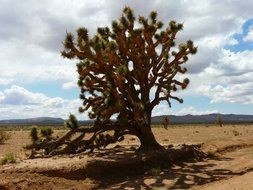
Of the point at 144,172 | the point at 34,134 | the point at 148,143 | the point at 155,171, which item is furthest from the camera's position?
the point at 148,143

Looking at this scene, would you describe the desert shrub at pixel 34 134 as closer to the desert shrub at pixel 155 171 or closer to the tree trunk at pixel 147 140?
the tree trunk at pixel 147 140

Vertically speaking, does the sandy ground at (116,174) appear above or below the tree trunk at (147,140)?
below

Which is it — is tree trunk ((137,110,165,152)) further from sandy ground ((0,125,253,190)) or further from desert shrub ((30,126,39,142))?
desert shrub ((30,126,39,142))

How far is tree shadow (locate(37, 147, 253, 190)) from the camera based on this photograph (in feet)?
41.5

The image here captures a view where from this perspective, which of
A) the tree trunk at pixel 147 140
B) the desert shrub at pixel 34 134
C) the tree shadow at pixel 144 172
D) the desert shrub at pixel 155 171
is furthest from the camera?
the tree trunk at pixel 147 140

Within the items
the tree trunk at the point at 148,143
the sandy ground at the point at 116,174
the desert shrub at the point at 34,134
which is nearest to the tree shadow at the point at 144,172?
the sandy ground at the point at 116,174

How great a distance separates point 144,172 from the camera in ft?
48.0

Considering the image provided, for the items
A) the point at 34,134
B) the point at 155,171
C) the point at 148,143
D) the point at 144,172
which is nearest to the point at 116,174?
the point at 144,172

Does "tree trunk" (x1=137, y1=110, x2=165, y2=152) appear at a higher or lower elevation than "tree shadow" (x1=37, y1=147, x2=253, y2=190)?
higher

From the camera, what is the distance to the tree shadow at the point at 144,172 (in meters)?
12.7

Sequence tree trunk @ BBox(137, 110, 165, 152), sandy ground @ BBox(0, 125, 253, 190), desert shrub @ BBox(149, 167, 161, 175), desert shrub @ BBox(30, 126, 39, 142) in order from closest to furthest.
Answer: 1. sandy ground @ BBox(0, 125, 253, 190)
2. desert shrub @ BBox(149, 167, 161, 175)
3. desert shrub @ BBox(30, 126, 39, 142)
4. tree trunk @ BBox(137, 110, 165, 152)

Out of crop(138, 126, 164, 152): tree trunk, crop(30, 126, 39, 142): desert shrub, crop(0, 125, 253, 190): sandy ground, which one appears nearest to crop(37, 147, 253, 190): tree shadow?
crop(0, 125, 253, 190): sandy ground

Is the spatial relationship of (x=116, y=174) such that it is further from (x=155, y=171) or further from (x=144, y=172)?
(x=155, y=171)

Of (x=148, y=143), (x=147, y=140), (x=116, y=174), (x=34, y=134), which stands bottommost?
(x=116, y=174)
